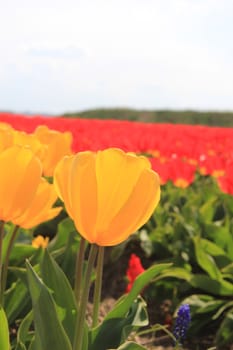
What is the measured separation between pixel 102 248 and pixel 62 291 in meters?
0.24

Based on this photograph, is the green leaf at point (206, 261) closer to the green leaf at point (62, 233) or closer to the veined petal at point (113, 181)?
the green leaf at point (62, 233)

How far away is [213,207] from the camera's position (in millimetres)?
4461

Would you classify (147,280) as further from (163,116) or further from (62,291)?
(163,116)

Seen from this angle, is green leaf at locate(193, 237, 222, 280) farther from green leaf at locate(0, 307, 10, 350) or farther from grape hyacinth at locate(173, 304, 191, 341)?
green leaf at locate(0, 307, 10, 350)

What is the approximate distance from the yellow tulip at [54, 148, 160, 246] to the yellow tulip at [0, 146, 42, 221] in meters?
0.20

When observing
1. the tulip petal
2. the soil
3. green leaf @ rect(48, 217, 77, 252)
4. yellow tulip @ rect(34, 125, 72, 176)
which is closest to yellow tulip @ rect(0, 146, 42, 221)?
the tulip petal

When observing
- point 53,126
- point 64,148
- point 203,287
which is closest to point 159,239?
point 203,287

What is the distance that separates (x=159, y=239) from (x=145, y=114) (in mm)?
35828

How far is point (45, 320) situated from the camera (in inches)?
55.6

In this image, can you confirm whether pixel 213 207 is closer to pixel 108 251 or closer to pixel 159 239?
pixel 159 239

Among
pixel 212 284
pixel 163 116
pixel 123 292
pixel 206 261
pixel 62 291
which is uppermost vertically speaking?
pixel 62 291

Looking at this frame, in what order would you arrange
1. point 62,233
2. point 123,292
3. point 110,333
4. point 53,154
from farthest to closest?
point 123,292, point 62,233, point 53,154, point 110,333

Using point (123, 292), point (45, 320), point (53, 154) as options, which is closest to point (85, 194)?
point (45, 320)

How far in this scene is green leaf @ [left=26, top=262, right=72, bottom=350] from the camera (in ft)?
4.53
